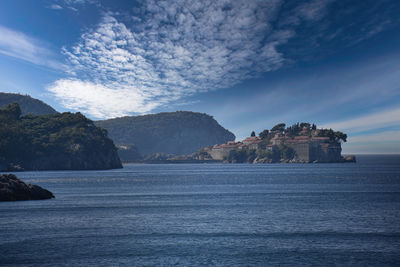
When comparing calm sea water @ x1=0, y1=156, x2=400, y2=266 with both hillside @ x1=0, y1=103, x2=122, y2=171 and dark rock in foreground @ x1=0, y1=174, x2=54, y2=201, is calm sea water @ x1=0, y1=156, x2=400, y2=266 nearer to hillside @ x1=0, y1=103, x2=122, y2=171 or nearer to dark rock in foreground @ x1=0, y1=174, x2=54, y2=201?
dark rock in foreground @ x1=0, y1=174, x2=54, y2=201

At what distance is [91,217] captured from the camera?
1467 inches

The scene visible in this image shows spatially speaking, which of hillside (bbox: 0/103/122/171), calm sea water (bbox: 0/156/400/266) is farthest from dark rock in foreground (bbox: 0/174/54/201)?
hillside (bbox: 0/103/122/171)

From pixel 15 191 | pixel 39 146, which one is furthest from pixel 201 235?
pixel 39 146

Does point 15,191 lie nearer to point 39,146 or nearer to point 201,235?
point 201,235

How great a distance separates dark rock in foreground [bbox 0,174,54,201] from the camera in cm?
5031

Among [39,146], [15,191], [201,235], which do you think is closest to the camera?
[201,235]

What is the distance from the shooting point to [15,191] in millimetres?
51500

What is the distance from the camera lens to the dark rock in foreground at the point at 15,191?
50312 millimetres

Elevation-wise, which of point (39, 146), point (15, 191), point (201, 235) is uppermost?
point (39, 146)

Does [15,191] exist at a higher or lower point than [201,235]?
higher

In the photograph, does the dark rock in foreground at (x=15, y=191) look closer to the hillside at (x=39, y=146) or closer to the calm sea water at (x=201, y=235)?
the calm sea water at (x=201, y=235)

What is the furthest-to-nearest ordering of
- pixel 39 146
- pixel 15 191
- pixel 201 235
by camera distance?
pixel 39 146 < pixel 15 191 < pixel 201 235

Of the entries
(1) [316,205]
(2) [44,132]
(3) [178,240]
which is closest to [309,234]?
(3) [178,240]

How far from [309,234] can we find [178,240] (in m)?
10.6
